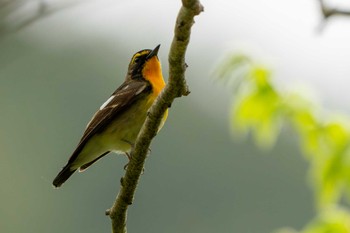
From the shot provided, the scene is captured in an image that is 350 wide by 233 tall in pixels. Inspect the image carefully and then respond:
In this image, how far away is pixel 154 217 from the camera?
3198 cm

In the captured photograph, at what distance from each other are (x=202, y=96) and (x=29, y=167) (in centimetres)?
748

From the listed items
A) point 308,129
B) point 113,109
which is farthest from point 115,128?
point 308,129

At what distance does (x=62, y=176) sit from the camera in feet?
23.5

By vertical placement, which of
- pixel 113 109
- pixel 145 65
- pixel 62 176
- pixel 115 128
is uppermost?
pixel 145 65

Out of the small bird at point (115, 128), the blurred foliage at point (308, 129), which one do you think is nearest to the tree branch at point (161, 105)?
the blurred foliage at point (308, 129)

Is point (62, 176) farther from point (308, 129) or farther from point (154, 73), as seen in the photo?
point (308, 129)

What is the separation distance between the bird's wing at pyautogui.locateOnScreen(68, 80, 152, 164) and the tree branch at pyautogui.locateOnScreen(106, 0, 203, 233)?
1.73 metres

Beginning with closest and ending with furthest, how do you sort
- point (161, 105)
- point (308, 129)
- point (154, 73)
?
point (308, 129), point (161, 105), point (154, 73)

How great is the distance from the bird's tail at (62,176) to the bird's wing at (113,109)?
0.22 feet

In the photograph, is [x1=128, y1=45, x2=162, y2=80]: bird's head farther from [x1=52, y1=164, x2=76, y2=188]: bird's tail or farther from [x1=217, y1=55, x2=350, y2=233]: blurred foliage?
[x1=217, y1=55, x2=350, y2=233]: blurred foliage

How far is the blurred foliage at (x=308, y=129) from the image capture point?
3.50 metres

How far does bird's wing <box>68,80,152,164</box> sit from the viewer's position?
7156mm

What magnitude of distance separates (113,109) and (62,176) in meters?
0.64

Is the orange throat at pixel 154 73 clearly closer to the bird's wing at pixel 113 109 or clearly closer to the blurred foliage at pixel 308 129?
the bird's wing at pixel 113 109
